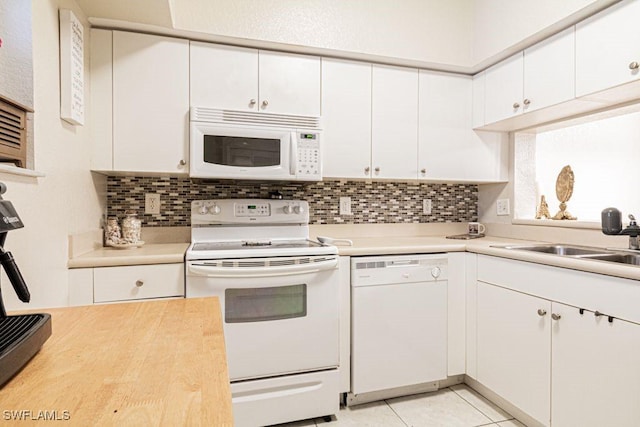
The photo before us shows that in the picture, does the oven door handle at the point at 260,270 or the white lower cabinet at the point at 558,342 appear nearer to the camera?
the white lower cabinet at the point at 558,342

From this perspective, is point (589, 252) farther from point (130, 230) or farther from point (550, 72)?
point (130, 230)

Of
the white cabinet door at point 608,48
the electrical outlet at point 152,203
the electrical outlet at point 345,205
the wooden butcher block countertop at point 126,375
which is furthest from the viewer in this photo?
the electrical outlet at point 345,205

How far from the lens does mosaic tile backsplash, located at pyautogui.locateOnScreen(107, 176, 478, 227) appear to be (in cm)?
220

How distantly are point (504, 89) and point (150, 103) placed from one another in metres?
2.11

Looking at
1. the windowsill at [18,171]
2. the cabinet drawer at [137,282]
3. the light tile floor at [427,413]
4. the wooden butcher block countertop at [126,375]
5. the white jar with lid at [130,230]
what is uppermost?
the windowsill at [18,171]

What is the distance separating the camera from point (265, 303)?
1805 mm

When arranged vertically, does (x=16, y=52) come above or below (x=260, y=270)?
above

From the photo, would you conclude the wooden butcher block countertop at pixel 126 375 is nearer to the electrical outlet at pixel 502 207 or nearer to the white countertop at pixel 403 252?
the white countertop at pixel 403 252

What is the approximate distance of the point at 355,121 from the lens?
89.7 inches

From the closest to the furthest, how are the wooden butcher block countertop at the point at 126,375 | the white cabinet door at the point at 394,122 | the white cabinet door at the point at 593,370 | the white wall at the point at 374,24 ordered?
the wooden butcher block countertop at the point at 126,375 → the white cabinet door at the point at 593,370 → the white wall at the point at 374,24 → the white cabinet door at the point at 394,122

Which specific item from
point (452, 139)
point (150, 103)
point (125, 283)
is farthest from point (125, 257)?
point (452, 139)

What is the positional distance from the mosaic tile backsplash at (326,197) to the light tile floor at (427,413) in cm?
117

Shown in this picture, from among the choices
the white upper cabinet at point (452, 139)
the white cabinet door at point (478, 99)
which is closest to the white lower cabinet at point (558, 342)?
the white upper cabinet at point (452, 139)

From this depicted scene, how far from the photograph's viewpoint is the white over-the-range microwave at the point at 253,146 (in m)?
1.97
